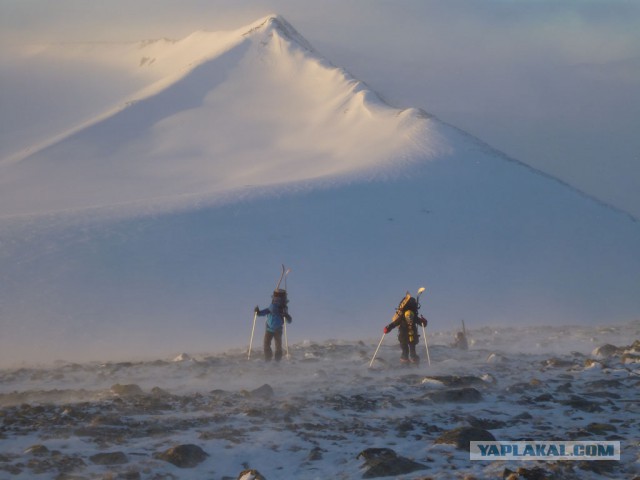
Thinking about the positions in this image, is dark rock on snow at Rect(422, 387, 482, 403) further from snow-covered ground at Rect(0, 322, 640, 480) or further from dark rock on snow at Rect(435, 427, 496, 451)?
dark rock on snow at Rect(435, 427, 496, 451)

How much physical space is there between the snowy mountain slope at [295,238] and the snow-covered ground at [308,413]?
5416 mm

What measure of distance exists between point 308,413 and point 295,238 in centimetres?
1796

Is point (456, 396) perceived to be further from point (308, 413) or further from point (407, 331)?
point (407, 331)

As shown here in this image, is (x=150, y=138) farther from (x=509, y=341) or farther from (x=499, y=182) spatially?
(x=509, y=341)

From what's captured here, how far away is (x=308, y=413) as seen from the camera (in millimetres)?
9875

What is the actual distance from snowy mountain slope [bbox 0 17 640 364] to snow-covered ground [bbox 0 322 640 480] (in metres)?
5.42

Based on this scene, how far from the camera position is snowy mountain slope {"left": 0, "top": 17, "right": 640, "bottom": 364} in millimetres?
21000

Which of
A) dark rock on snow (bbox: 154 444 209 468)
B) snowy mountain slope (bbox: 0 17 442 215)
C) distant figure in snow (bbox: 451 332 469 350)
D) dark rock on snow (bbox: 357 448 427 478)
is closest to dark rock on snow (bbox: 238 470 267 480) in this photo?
dark rock on snow (bbox: 154 444 209 468)

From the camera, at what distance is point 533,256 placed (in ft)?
95.6

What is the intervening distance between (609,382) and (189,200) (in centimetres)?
2098

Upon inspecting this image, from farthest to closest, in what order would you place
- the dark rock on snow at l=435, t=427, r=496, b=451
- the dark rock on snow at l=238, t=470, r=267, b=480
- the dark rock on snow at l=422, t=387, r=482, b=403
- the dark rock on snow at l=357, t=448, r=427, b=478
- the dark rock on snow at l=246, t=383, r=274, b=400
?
1. the dark rock on snow at l=246, t=383, r=274, b=400
2. the dark rock on snow at l=422, t=387, r=482, b=403
3. the dark rock on snow at l=435, t=427, r=496, b=451
4. the dark rock on snow at l=357, t=448, r=427, b=478
5. the dark rock on snow at l=238, t=470, r=267, b=480

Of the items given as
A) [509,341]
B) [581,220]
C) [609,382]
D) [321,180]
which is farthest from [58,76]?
[609,382]

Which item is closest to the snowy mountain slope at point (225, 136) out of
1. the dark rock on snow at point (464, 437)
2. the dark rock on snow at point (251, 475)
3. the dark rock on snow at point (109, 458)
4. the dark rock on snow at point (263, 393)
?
the dark rock on snow at point (263, 393)

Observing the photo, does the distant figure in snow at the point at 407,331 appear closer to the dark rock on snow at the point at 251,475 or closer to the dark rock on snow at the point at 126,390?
the dark rock on snow at the point at 126,390
